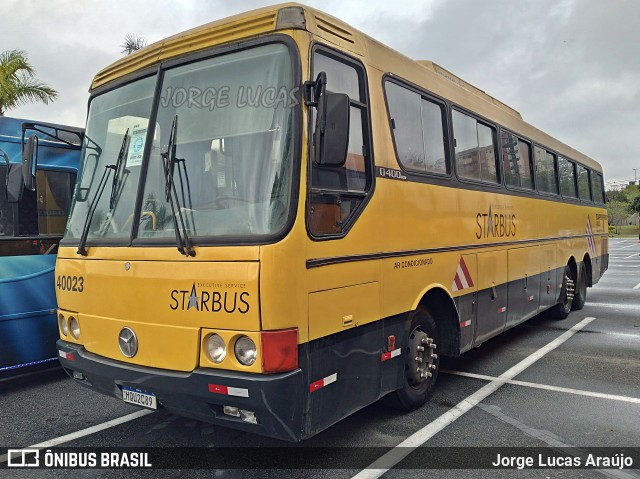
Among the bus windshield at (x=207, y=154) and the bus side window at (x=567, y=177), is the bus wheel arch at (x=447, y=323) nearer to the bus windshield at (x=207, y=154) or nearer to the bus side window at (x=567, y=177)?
the bus windshield at (x=207, y=154)

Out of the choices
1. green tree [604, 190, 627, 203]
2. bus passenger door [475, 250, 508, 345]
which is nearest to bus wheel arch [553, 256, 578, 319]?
bus passenger door [475, 250, 508, 345]

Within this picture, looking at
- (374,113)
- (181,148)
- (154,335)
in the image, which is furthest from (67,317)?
(374,113)

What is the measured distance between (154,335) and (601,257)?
1225 cm

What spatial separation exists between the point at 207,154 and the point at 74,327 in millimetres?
1896

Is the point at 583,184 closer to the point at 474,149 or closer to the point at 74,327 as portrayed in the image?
the point at 474,149

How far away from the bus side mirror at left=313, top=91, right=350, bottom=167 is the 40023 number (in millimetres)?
2149

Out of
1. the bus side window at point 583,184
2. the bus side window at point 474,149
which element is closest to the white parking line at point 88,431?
the bus side window at point 474,149

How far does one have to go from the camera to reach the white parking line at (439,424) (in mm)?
3828

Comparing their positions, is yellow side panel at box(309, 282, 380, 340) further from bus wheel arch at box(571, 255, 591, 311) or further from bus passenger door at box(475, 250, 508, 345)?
bus wheel arch at box(571, 255, 591, 311)

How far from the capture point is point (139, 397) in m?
3.75

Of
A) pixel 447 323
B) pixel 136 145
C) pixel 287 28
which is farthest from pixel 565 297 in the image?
pixel 136 145

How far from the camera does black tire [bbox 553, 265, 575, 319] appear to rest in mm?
9648

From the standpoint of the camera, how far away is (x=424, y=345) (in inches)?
197

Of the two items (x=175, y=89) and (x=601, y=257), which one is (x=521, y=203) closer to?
(x=175, y=89)
